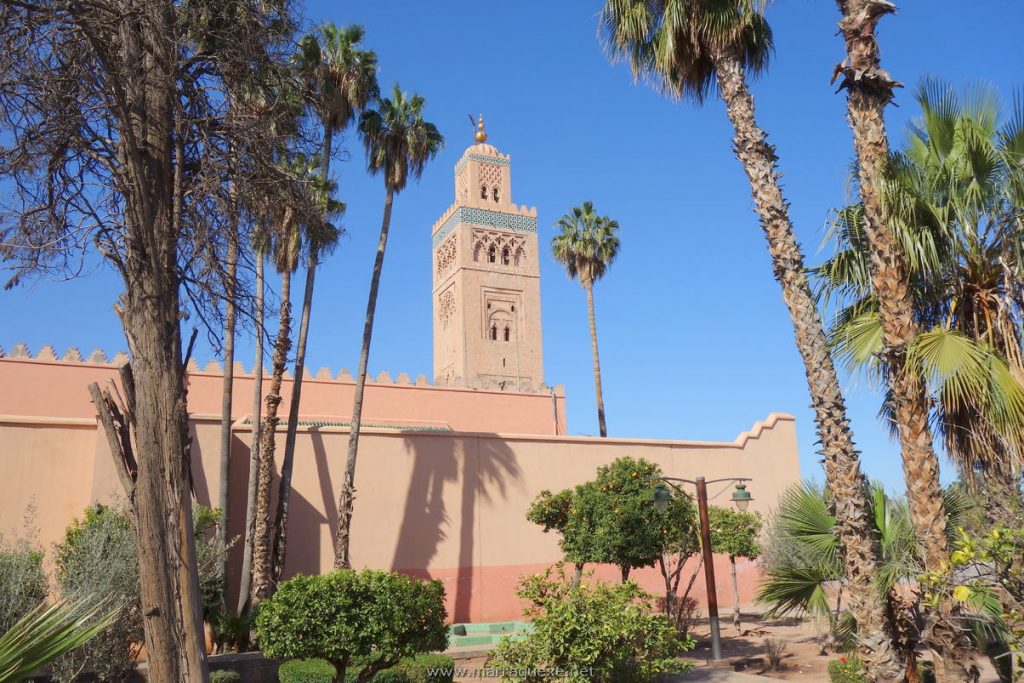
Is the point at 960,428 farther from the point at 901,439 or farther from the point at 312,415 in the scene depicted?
the point at 312,415

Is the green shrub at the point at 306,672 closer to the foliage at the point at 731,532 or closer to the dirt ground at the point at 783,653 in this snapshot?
the dirt ground at the point at 783,653

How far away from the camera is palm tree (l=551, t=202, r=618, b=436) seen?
2945cm

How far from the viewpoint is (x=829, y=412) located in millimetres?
7473

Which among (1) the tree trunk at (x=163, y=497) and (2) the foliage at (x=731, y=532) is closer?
(1) the tree trunk at (x=163, y=497)

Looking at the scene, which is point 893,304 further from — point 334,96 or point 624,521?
point 334,96

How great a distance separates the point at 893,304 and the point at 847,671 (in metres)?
4.39

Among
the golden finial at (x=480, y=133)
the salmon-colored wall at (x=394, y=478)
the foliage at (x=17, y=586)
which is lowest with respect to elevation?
the foliage at (x=17, y=586)

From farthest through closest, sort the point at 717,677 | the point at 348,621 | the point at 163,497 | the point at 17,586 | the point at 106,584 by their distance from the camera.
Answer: the point at 717,677 < the point at 106,584 < the point at 17,586 < the point at 348,621 < the point at 163,497

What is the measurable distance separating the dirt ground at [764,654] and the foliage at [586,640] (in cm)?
393

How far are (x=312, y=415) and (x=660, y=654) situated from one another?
1648 centimetres

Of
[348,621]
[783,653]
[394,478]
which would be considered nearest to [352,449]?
[394,478]

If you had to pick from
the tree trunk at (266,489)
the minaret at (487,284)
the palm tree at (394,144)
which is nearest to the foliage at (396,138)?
the palm tree at (394,144)

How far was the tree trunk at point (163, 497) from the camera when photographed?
16.3 feet

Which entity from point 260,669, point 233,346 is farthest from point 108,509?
point 233,346
